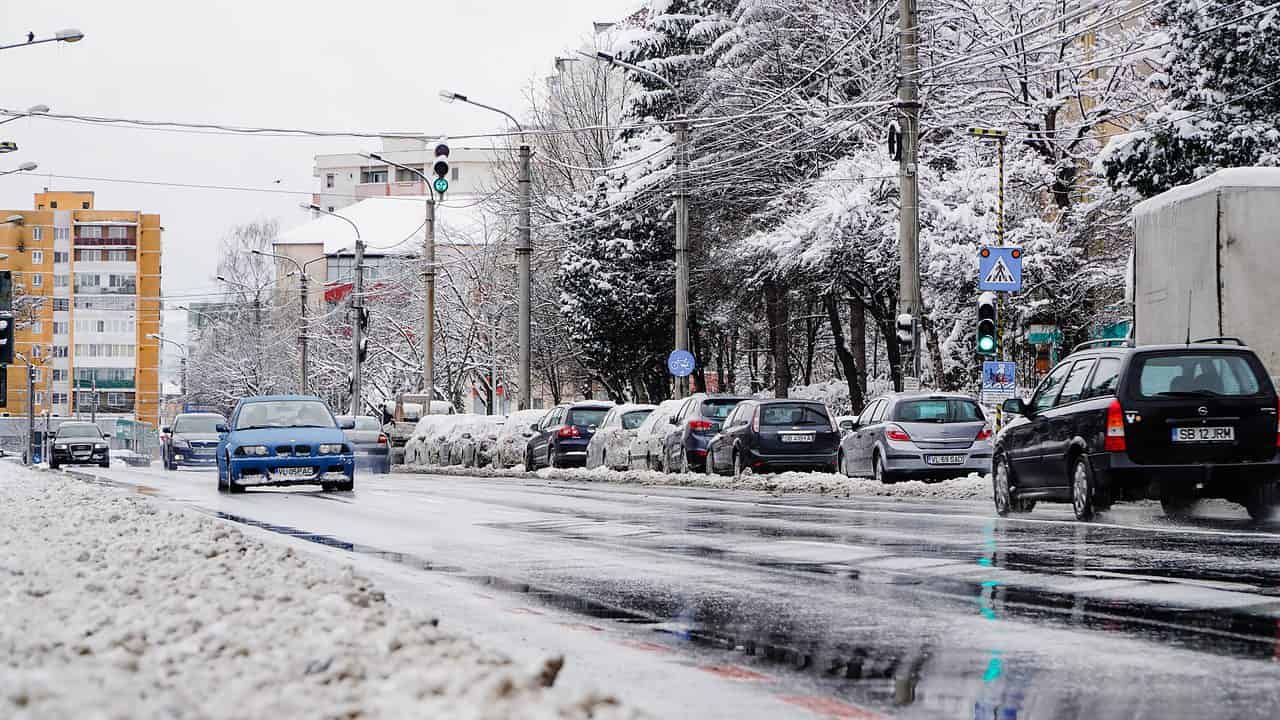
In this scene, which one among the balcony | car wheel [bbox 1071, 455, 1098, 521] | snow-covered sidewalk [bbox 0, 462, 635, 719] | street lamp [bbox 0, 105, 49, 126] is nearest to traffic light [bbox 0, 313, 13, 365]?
street lamp [bbox 0, 105, 49, 126]

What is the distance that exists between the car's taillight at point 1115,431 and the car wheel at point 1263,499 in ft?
4.52

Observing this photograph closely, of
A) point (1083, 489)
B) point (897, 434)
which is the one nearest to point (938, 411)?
point (897, 434)

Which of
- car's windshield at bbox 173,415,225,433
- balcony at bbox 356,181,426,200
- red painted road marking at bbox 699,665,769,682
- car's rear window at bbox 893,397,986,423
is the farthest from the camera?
balcony at bbox 356,181,426,200

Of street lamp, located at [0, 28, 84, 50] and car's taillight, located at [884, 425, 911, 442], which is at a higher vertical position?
street lamp, located at [0, 28, 84, 50]

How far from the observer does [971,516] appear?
16.9 m

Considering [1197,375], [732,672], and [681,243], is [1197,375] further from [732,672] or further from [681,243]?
[681,243]

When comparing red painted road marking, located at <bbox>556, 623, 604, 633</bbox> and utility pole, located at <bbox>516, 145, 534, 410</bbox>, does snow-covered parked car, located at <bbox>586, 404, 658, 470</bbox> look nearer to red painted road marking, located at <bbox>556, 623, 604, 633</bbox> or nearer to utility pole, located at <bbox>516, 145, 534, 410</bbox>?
utility pole, located at <bbox>516, 145, 534, 410</bbox>

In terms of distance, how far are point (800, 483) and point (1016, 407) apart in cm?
792

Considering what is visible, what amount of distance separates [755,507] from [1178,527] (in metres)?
5.59

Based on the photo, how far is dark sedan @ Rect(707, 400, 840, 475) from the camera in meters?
27.3

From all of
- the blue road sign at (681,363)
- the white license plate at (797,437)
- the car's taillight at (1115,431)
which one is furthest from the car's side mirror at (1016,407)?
the blue road sign at (681,363)

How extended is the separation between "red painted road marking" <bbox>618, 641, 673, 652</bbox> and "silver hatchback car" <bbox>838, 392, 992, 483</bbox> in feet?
56.6

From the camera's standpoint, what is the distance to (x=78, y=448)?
5656 centimetres

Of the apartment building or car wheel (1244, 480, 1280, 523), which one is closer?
car wheel (1244, 480, 1280, 523)
